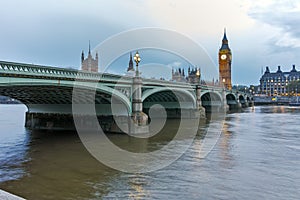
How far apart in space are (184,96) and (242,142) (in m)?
21.1

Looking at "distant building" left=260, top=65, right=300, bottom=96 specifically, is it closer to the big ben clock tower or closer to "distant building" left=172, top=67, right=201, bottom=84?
the big ben clock tower

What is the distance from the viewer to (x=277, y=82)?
175m

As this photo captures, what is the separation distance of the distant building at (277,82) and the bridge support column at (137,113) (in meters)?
164

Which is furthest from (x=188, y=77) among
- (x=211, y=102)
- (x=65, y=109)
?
(x=65, y=109)

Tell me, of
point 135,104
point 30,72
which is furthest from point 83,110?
point 30,72

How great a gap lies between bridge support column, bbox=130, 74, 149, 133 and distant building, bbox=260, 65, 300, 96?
164 meters

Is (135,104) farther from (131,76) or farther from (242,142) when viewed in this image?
(242,142)

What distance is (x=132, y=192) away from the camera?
10.2m

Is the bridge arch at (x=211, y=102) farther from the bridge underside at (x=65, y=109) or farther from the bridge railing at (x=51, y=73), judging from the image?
the bridge railing at (x=51, y=73)

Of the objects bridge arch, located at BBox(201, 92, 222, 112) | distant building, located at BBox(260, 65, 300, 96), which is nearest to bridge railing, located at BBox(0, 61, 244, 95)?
bridge arch, located at BBox(201, 92, 222, 112)

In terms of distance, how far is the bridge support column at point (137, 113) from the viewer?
24.8 meters

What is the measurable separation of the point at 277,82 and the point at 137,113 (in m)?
171

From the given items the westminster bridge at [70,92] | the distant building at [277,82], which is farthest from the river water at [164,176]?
the distant building at [277,82]

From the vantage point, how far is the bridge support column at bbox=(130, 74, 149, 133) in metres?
24.8
